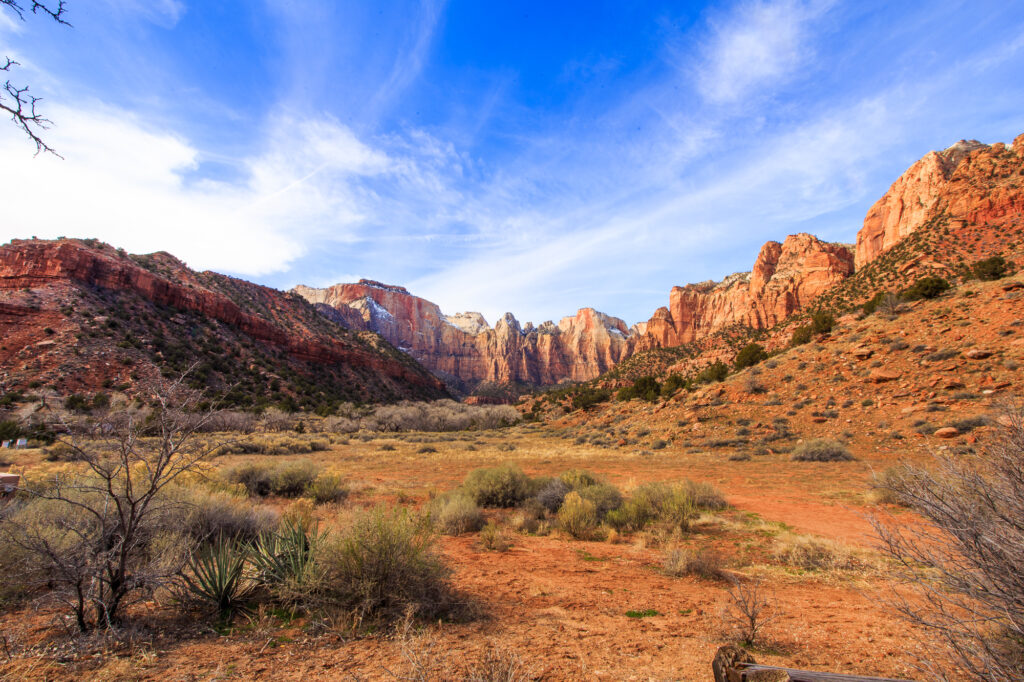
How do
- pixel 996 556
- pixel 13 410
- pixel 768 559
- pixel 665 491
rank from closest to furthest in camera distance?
pixel 996 556
pixel 768 559
pixel 665 491
pixel 13 410

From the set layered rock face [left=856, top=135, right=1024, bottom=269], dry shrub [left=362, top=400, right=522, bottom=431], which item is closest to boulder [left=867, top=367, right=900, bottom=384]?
layered rock face [left=856, top=135, right=1024, bottom=269]

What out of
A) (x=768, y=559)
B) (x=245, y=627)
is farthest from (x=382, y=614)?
(x=768, y=559)

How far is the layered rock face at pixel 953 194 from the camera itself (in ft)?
110

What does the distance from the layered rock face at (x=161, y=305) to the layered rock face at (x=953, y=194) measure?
66158 millimetres

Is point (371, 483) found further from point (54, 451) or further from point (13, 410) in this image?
point (13, 410)

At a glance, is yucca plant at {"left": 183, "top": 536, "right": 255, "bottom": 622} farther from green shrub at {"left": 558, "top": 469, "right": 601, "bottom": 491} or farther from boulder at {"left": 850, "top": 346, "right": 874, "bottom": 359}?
boulder at {"left": 850, "top": 346, "right": 874, "bottom": 359}

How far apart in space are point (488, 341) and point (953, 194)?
376 ft

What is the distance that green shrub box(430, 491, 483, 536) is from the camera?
25.5ft

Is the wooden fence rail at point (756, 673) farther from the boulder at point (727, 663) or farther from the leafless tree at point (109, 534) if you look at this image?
the leafless tree at point (109, 534)

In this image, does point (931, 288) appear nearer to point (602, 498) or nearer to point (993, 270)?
point (993, 270)

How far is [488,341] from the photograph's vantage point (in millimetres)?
140000

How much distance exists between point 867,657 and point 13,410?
1434 inches

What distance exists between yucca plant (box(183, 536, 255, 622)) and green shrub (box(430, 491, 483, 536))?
3.80 metres

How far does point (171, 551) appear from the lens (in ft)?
14.0
